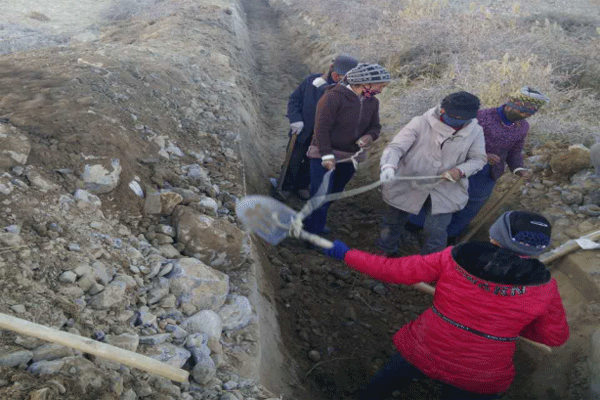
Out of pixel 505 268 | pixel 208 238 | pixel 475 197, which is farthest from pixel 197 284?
pixel 475 197

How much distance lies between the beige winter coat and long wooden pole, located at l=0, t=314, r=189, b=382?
234 cm

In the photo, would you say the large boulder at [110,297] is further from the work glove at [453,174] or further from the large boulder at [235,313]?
the work glove at [453,174]

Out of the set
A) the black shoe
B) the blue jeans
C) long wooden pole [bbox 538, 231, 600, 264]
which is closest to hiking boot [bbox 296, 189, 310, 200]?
the black shoe

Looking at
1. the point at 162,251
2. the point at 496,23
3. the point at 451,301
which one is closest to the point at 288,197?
the point at 162,251

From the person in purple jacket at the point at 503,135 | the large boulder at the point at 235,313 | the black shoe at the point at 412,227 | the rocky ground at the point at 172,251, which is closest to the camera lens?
the rocky ground at the point at 172,251

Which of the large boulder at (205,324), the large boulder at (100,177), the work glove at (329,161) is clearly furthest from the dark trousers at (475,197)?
the large boulder at (100,177)

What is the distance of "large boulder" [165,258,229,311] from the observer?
2.68 meters

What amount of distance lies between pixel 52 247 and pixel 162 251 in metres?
0.67

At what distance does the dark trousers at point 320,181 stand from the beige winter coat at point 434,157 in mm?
651

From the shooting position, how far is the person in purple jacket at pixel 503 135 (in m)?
3.69

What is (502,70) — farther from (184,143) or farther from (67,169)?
(67,169)

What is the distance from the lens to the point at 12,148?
2.82 metres

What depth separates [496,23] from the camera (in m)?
10.2

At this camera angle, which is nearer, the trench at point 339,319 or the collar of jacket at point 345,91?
the trench at point 339,319
